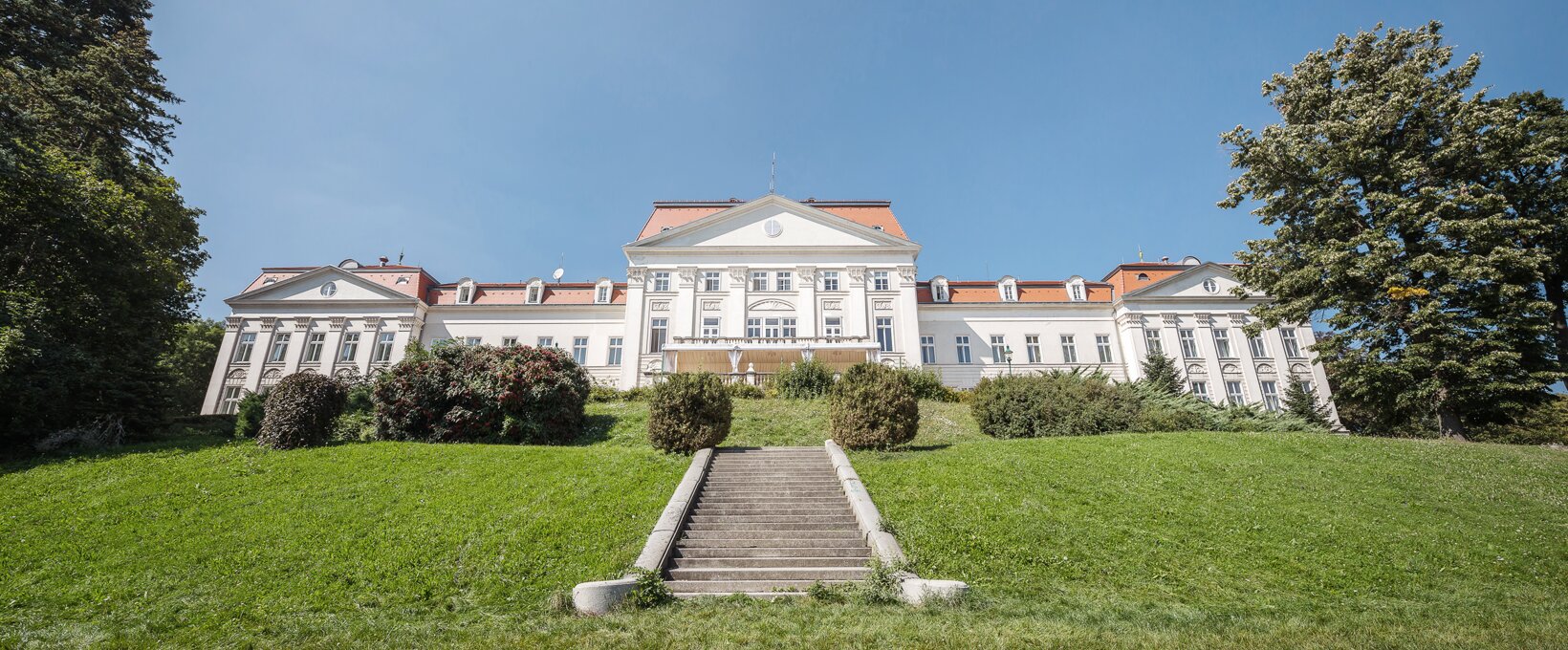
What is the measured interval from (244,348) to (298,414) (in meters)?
28.9

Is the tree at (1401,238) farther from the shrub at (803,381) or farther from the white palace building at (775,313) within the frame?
the white palace building at (775,313)

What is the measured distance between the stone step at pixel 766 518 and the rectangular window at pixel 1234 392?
3568 cm

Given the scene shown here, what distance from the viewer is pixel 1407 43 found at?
1875 cm

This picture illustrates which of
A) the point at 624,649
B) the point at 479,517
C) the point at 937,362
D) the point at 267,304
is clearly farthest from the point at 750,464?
the point at 267,304

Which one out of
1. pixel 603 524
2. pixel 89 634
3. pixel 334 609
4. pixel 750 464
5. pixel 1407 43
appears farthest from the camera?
pixel 1407 43

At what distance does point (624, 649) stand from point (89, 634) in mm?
5695

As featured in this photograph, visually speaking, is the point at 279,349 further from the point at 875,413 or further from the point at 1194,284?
the point at 1194,284

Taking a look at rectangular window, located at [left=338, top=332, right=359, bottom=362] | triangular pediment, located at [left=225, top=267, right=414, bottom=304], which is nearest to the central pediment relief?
triangular pediment, located at [left=225, top=267, right=414, bottom=304]

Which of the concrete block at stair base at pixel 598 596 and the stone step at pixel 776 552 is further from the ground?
the stone step at pixel 776 552

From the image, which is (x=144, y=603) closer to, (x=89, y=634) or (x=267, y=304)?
(x=89, y=634)

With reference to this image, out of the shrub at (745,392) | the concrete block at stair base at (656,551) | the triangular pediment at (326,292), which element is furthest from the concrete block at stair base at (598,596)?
the triangular pediment at (326,292)

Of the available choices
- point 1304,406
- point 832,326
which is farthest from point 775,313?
point 1304,406

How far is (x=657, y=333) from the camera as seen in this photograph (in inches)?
1476

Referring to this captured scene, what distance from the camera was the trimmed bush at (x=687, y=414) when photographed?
48.6 feet
